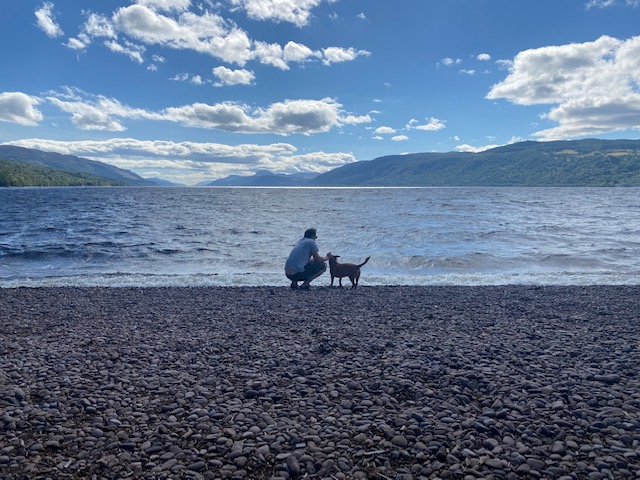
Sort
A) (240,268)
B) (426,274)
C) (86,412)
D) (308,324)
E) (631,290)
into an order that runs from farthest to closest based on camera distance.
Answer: (240,268)
(426,274)
(631,290)
(308,324)
(86,412)

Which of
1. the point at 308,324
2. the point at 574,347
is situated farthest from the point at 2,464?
the point at 574,347

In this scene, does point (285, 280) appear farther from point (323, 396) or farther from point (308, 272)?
point (323, 396)

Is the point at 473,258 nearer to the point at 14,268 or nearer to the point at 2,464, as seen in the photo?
the point at 2,464

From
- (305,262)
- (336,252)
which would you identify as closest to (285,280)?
(305,262)

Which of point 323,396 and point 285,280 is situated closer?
point 323,396

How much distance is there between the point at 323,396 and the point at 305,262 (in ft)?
33.0

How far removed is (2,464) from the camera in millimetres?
4730

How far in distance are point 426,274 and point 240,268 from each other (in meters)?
9.75

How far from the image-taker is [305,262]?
1631 cm

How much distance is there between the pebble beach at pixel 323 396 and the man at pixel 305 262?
456 centimetres

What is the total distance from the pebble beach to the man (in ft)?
14.9

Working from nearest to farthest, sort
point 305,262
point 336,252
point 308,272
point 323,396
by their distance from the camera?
point 323,396, point 305,262, point 308,272, point 336,252

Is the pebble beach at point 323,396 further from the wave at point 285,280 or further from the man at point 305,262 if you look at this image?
the wave at point 285,280

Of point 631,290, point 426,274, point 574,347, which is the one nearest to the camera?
point 574,347
